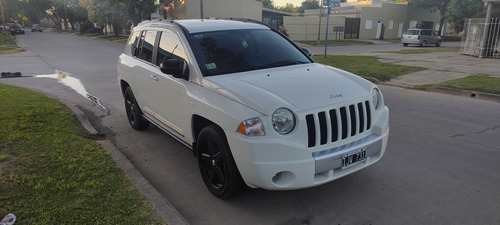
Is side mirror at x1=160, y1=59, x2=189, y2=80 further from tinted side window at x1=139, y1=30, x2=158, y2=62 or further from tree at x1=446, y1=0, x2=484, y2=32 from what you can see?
tree at x1=446, y1=0, x2=484, y2=32

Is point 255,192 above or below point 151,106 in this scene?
below

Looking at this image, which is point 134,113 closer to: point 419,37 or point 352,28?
point 419,37

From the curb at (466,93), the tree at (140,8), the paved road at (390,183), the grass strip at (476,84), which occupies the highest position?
the tree at (140,8)

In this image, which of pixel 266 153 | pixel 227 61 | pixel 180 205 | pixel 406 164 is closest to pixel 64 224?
pixel 180 205

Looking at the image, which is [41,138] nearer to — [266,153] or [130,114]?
[130,114]

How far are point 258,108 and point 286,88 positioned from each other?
48cm

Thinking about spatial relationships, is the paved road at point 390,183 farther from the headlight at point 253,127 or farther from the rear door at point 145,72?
the headlight at point 253,127

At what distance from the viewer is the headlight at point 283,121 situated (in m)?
3.06

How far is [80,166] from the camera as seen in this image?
4.15 m

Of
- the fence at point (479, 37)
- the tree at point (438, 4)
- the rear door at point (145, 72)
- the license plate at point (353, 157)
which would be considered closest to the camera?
the license plate at point (353, 157)

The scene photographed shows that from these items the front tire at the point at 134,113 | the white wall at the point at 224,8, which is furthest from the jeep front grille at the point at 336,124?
the white wall at the point at 224,8

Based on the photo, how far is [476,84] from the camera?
9.64 metres

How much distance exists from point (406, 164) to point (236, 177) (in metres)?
2.42

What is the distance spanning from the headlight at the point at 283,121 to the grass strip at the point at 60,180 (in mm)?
1303
